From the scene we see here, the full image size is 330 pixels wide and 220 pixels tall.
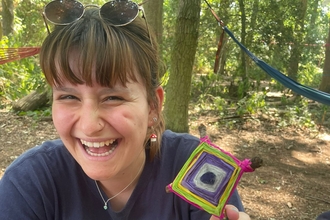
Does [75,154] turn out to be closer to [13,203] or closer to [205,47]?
[13,203]

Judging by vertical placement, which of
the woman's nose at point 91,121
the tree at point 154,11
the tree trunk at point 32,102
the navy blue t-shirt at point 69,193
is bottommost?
the tree trunk at point 32,102

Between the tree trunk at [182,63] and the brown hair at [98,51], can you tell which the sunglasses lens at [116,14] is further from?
the tree trunk at [182,63]

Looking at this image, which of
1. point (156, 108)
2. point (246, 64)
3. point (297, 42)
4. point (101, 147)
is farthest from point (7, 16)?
point (101, 147)

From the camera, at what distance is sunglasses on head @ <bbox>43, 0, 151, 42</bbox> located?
3.44 ft

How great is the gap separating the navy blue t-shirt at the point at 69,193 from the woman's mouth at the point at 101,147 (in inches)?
8.3

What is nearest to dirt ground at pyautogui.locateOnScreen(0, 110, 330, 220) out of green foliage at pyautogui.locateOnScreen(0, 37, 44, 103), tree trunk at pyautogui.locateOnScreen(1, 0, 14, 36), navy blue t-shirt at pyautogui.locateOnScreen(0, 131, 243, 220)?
green foliage at pyautogui.locateOnScreen(0, 37, 44, 103)

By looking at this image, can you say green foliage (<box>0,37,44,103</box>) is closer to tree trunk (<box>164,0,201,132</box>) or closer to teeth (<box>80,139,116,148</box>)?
tree trunk (<box>164,0,201,132</box>)

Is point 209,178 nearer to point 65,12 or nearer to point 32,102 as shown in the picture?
point 65,12

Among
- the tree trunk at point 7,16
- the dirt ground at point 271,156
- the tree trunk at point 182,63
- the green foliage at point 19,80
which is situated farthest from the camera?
the tree trunk at point 7,16

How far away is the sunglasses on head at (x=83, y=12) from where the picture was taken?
1048mm

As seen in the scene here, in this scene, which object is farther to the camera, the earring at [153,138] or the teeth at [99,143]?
the earring at [153,138]

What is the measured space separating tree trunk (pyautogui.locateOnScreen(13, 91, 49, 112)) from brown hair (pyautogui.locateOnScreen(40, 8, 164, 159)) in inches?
188

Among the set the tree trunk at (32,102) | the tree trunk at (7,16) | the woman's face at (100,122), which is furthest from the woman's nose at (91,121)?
the tree trunk at (7,16)

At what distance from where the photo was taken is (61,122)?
1.02m
